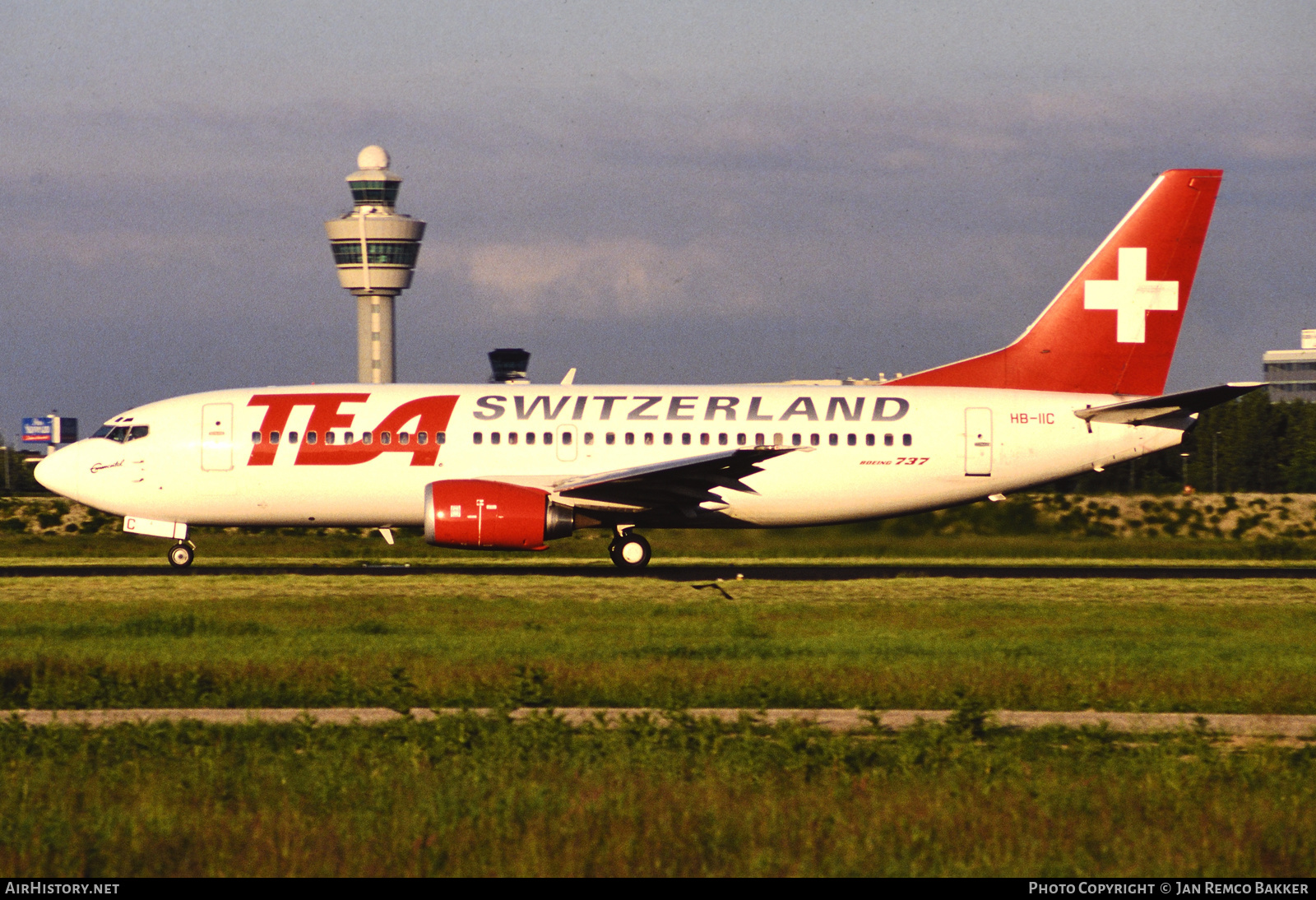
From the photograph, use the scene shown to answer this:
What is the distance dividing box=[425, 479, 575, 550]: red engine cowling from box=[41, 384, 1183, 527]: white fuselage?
140 centimetres

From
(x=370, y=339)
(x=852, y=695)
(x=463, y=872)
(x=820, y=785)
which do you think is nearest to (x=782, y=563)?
(x=852, y=695)

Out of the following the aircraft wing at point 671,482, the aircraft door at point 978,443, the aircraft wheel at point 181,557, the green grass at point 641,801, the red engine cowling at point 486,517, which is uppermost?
the aircraft door at point 978,443

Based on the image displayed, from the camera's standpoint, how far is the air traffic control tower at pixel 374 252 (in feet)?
393

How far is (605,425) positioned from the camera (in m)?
30.7

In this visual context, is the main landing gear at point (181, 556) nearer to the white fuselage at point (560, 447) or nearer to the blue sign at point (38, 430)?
the white fuselage at point (560, 447)

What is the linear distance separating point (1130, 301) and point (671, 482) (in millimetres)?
11242

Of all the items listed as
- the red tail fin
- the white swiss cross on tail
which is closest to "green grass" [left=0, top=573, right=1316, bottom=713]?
the red tail fin

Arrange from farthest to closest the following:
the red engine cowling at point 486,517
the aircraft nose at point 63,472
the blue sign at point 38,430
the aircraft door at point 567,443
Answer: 1. the blue sign at point 38,430
2. the aircraft nose at point 63,472
3. the aircraft door at point 567,443
4. the red engine cowling at point 486,517

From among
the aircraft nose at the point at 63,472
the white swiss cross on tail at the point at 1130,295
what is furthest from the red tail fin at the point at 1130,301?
the aircraft nose at the point at 63,472

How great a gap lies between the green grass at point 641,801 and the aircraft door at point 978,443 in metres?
18.5

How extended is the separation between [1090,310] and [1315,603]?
9.10m

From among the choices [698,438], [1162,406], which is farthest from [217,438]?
[1162,406]

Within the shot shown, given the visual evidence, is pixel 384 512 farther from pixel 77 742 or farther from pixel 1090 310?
pixel 77 742

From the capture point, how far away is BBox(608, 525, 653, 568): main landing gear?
30.9 m
